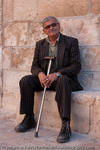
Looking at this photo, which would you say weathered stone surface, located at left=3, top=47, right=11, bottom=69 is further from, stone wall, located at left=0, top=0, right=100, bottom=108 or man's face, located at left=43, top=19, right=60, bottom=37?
man's face, located at left=43, top=19, right=60, bottom=37

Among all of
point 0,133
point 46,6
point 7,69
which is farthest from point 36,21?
point 0,133

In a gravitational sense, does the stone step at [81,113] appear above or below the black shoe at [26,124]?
above

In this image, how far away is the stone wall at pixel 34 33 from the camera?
3791mm

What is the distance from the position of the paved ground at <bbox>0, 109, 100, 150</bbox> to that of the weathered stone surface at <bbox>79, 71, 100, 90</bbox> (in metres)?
0.95

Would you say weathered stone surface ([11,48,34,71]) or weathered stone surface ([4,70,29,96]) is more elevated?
weathered stone surface ([11,48,34,71])

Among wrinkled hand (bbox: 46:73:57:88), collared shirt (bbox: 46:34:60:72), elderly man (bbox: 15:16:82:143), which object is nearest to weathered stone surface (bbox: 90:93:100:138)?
elderly man (bbox: 15:16:82:143)

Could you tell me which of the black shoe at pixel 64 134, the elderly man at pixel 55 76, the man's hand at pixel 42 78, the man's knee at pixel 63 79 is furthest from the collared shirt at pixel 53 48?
the black shoe at pixel 64 134

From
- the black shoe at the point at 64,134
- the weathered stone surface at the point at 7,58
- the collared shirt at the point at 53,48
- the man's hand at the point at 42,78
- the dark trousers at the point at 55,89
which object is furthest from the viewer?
the weathered stone surface at the point at 7,58

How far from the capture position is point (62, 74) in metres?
3.26

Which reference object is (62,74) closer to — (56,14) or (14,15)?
(56,14)

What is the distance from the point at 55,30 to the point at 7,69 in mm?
A: 1527

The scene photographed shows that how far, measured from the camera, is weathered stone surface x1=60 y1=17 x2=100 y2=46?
3760 mm

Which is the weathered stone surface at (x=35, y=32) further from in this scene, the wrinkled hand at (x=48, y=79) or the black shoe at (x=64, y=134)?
the black shoe at (x=64, y=134)

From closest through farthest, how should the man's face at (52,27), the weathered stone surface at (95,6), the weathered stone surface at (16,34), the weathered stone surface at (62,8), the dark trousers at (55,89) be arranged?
the dark trousers at (55,89), the man's face at (52,27), the weathered stone surface at (95,6), the weathered stone surface at (62,8), the weathered stone surface at (16,34)
